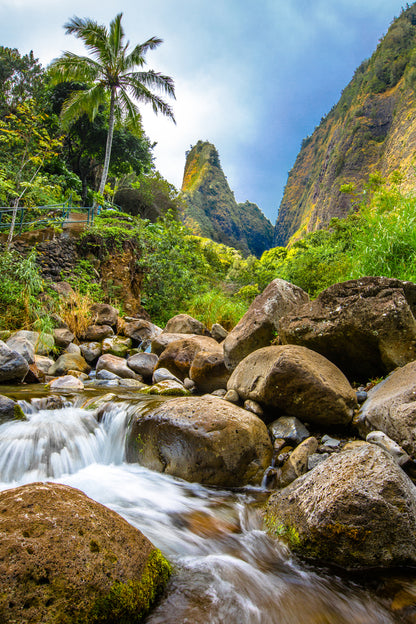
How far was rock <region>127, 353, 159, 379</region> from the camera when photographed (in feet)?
24.9

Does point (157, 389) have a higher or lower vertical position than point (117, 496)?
higher

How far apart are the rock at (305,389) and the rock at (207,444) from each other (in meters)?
0.36

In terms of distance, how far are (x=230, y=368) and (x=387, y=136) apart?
5285cm

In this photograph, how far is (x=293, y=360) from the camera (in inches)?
138

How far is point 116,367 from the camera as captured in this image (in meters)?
7.39

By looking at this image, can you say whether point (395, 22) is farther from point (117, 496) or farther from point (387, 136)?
point (117, 496)

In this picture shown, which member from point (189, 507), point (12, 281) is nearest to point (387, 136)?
point (12, 281)

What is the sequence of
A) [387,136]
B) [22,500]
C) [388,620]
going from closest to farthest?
[22,500], [388,620], [387,136]

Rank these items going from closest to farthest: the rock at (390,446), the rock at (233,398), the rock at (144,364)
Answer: the rock at (390,446) → the rock at (233,398) → the rock at (144,364)

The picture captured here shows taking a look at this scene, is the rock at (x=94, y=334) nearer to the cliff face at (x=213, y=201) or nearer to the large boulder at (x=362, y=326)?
the large boulder at (x=362, y=326)

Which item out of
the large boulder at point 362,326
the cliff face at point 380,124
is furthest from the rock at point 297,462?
the cliff face at point 380,124

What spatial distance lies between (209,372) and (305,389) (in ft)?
8.74

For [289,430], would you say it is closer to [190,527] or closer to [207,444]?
[207,444]

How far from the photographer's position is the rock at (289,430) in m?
3.45
